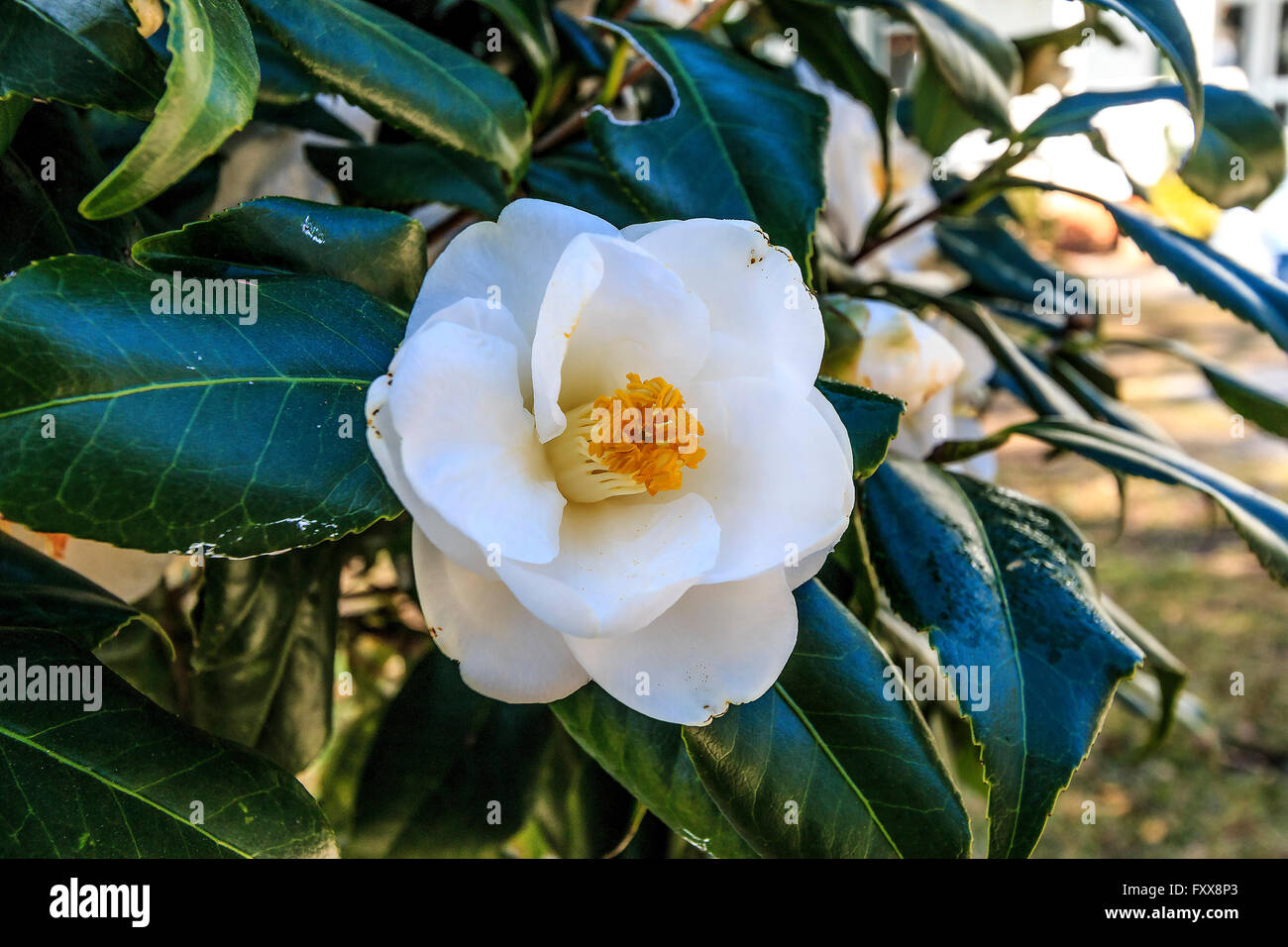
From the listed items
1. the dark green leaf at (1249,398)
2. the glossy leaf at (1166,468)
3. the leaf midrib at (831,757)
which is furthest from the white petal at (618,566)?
the dark green leaf at (1249,398)

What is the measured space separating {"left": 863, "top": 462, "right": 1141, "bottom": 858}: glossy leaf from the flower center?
0.54 feet

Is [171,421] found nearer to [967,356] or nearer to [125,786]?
[125,786]

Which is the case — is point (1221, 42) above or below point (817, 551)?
below

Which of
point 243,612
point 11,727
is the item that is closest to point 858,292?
point 243,612

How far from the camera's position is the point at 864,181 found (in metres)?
0.92

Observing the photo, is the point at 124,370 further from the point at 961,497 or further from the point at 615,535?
the point at 961,497

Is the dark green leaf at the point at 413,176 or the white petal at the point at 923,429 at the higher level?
the dark green leaf at the point at 413,176

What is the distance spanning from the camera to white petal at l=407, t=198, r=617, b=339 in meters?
0.41

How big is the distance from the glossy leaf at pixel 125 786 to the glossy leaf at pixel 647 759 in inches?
4.6

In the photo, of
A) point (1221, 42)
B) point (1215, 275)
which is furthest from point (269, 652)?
point (1221, 42)

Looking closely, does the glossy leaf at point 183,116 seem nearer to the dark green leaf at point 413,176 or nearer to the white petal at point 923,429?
the dark green leaf at point 413,176

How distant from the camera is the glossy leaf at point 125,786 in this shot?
15.9 inches

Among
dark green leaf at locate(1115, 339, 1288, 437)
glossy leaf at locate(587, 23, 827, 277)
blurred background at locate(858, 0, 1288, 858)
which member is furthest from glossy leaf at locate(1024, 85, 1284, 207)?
glossy leaf at locate(587, 23, 827, 277)

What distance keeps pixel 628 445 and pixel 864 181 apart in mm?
589
